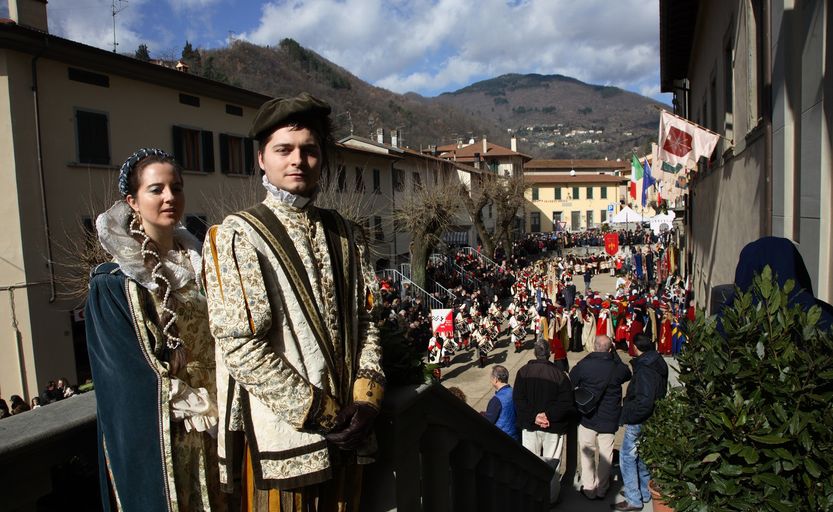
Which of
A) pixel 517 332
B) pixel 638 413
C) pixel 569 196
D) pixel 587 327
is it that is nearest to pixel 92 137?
pixel 517 332

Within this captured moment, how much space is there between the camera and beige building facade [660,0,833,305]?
4500 mm

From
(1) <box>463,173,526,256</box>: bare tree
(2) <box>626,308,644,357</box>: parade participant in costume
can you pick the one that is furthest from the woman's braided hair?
(1) <box>463,173,526,256</box>: bare tree

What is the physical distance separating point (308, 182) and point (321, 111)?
0.88ft

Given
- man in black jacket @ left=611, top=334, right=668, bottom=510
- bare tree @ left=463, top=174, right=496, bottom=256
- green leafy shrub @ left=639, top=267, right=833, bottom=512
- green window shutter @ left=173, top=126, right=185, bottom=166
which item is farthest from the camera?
bare tree @ left=463, top=174, right=496, bottom=256

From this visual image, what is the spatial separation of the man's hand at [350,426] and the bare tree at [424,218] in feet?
67.9

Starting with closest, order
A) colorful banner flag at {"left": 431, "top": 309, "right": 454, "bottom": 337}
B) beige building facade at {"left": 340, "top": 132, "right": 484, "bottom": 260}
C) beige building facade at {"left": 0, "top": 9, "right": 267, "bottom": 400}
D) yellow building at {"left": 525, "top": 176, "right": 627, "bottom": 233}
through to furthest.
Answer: beige building facade at {"left": 0, "top": 9, "right": 267, "bottom": 400}
colorful banner flag at {"left": 431, "top": 309, "right": 454, "bottom": 337}
beige building facade at {"left": 340, "top": 132, "right": 484, "bottom": 260}
yellow building at {"left": 525, "top": 176, "right": 627, "bottom": 233}

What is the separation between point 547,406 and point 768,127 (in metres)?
3.85

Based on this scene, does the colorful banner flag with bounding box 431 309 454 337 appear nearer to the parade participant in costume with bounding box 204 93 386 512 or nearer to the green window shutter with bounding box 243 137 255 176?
the green window shutter with bounding box 243 137 255 176

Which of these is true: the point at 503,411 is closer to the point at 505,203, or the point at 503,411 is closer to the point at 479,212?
the point at 479,212

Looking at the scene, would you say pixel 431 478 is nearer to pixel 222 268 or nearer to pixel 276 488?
pixel 276 488

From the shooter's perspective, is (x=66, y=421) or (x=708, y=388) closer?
(x=66, y=421)

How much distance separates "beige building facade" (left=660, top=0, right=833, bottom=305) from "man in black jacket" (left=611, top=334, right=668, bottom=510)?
152 centimetres

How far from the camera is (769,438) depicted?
2.41 meters

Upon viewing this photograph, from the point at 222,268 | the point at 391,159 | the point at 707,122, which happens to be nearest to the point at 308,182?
the point at 222,268
